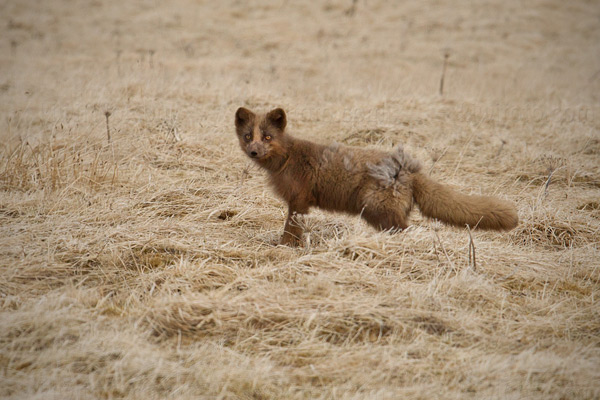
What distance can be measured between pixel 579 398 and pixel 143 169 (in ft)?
18.6

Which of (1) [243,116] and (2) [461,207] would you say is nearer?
(2) [461,207]

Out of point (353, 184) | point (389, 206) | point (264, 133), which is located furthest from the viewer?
point (264, 133)

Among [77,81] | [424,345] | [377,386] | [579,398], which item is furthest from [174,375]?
[77,81]

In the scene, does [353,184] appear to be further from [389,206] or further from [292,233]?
[292,233]

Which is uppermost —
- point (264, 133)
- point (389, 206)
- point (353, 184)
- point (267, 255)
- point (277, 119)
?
point (277, 119)

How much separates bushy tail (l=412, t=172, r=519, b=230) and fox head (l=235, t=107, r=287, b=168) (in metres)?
1.51

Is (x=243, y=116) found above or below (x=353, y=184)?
above

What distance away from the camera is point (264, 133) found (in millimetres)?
5281

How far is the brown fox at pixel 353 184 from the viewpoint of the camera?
4.60m

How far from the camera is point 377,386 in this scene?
302 centimetres

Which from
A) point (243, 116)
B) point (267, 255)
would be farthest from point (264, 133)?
point (267, 255)

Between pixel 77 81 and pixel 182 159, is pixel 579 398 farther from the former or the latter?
pixel 77 81

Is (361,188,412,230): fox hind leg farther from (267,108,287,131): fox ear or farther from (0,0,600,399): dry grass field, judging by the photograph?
(267,108,287,131): fox ear

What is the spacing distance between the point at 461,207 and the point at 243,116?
251 cm
